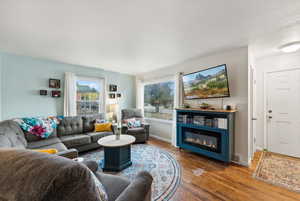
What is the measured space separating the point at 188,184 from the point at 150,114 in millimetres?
2904

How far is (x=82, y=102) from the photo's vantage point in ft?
12.7

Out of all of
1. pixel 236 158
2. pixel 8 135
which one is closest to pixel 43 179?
pixel 8 135

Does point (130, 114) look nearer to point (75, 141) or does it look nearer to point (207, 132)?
point (75, 141)

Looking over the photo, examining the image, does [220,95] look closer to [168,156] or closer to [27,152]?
[168,156]

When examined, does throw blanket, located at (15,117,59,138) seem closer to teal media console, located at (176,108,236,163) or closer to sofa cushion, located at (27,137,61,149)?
sofa cushion, located at (27,137,61,149)

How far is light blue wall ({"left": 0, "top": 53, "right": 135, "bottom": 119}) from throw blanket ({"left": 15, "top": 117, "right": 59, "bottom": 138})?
554 mm

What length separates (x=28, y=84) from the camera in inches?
118

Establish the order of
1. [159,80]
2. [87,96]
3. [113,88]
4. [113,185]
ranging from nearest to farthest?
1. [113,185]
2. [87,96]
3. [159,80]
4. [113,88]

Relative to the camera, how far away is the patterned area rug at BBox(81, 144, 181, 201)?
5.70 ft

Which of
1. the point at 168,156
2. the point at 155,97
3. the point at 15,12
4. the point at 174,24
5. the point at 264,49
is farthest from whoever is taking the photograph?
the point at 155,97

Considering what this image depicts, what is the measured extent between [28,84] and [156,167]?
3.56 metres

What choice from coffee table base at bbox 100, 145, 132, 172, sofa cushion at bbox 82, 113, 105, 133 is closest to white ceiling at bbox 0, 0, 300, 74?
sofa cushion at bbox 82, 113, 105, 133

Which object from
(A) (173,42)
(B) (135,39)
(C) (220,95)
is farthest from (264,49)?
(B) (135,39)

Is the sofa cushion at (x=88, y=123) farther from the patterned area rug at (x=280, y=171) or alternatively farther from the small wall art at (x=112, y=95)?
the patterned area rug at (x=280, y=171)
